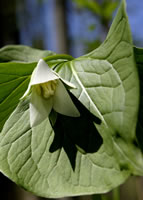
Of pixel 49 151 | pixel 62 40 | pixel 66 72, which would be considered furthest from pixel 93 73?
pixel 62 40

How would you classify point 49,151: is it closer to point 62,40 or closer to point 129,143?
point 129,143

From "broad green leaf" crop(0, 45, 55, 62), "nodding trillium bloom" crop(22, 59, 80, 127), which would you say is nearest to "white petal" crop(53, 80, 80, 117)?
"nodding trillium bloom" crop(22, 59, 80, 127)

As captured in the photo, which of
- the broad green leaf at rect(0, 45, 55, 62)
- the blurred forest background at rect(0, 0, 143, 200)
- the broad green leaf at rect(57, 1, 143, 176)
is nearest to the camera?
the broad green leaf at rect(57, 1, 143, 176)

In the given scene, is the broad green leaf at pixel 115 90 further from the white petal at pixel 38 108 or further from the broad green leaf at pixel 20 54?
the broad green leaf at pixel 20 54

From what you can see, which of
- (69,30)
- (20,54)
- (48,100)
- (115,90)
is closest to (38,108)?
(48,100)

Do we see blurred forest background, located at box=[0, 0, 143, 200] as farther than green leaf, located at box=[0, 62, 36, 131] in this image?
Yes

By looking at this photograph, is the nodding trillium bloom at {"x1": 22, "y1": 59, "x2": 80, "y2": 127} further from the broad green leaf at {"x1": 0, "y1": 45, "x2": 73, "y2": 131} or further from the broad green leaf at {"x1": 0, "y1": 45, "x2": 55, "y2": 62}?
the broad green leaf at {"x1": 0, "y1": 45, "x2": 55, "y2": 62}
